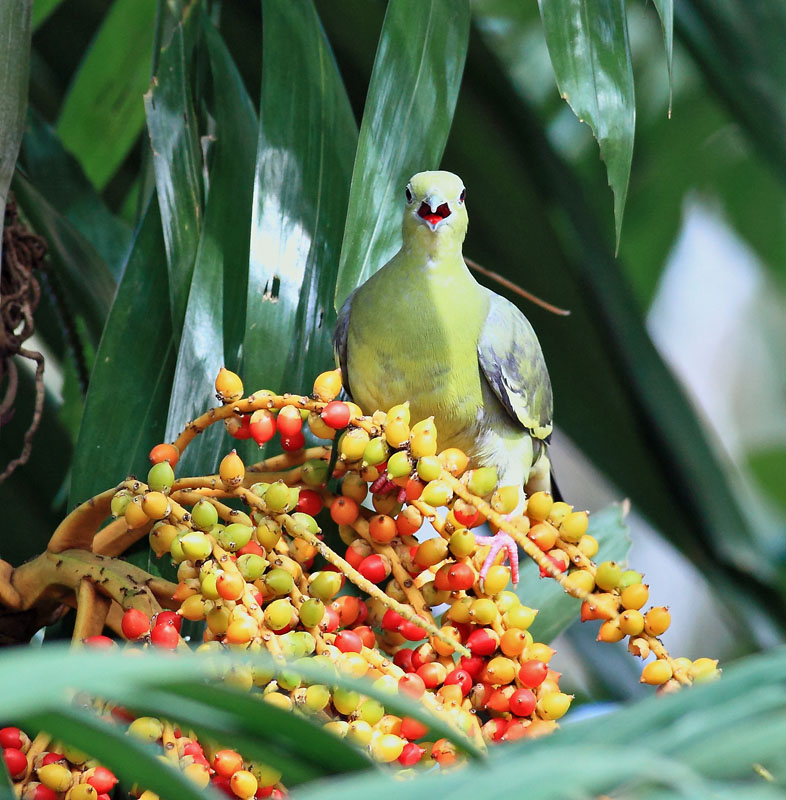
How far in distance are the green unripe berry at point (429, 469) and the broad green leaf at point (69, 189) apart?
726mm

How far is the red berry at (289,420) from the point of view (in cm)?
76

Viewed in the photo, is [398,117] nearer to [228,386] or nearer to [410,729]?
[228,386]

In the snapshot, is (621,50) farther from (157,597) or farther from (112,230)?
(112,230)

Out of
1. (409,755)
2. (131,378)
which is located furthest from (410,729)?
(131,378)

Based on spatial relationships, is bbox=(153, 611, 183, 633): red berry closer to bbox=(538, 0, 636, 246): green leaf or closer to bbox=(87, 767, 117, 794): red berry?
bbox=(87, 767, 117, 794): red berry

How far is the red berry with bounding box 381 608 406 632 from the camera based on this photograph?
0.78 meters

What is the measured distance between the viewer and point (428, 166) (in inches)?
39.9

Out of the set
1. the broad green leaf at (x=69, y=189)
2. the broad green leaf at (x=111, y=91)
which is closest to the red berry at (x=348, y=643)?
the broad green leaf at (x=69, y=189)

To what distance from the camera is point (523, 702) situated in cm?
72

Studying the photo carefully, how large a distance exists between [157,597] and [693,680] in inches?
15.1

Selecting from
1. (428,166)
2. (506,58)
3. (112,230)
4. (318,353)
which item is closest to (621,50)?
(428,166)

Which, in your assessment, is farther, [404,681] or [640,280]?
[640,280]

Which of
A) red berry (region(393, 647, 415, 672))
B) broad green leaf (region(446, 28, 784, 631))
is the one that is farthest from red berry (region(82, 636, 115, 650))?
broad green leaf (region(446, 28, 784, 631))

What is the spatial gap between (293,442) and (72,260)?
20.8 inches
